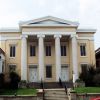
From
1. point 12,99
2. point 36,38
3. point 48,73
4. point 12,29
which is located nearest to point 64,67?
point 48,73

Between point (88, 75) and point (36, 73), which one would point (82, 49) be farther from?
point (36, 73)

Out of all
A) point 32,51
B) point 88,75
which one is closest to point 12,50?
point 32,51

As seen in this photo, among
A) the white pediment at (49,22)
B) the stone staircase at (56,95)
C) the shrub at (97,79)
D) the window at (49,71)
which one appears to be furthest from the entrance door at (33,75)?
the stone staircase at (56,95)

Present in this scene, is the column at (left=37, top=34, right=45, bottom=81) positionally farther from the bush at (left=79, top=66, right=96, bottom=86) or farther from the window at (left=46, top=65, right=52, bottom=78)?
the bush at (left=79, top=66, right=96, bottom=86)

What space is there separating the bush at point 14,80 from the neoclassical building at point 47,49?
1050 millimetres

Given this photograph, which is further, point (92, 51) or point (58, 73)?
point (92, 51)

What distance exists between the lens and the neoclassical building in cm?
4941

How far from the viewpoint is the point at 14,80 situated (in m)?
46.8

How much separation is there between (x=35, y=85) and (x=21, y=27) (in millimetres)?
9708

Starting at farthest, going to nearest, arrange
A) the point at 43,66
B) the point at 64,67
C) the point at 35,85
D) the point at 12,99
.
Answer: the point at 64,67 < the point at 43,66 < the point at 35,85 < the point at 12,99

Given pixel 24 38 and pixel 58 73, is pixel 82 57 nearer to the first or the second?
pixel 58 73

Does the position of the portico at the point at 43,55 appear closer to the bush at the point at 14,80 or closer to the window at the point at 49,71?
the bush at the point at 14,80

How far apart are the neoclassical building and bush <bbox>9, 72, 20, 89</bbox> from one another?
3.44ft

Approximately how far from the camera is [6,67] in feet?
168
